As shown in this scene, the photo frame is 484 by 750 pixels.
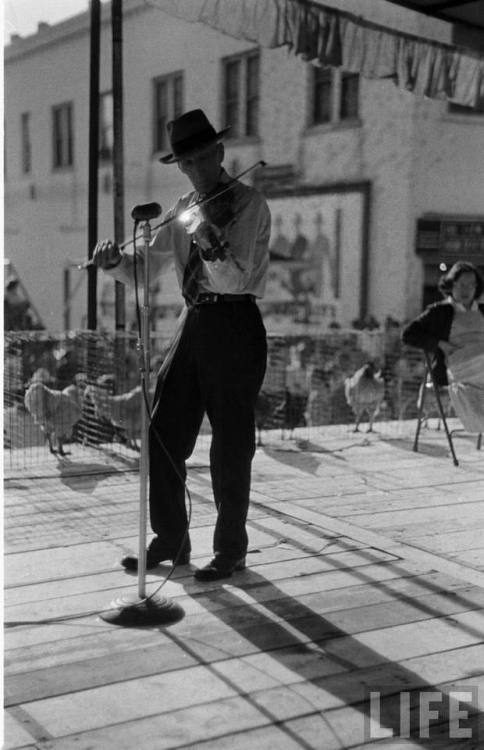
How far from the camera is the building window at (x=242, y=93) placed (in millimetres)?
17391

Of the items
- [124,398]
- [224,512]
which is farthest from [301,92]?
[224,512]

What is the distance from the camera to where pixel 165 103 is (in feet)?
63.4

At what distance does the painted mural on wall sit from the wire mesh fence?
6992 mm

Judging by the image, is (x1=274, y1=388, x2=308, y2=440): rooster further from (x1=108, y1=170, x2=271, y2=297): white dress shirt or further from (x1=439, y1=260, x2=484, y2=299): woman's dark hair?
(x1=108, y1=170, x2=271, y2=297): white dress shirt

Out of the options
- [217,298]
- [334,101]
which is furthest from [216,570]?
[334,101]

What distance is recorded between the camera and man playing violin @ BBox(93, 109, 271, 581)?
3.54 meters

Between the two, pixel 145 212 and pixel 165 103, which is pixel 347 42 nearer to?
pixel 145 212

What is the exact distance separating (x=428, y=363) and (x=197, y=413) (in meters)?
2.88

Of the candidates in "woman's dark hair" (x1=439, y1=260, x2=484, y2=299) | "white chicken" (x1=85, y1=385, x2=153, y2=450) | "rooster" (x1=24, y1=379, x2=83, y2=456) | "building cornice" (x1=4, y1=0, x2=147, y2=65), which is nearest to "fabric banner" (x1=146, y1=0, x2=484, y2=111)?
"woman's dark hair" (x1=439, y1=260, x2=484, y2=299)

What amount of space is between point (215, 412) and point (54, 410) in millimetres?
2942

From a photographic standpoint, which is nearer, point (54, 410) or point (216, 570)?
point (216, 570)

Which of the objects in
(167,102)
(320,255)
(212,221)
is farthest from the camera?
(167,102)

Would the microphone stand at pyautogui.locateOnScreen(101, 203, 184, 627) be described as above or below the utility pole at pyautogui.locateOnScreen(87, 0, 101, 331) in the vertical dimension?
below

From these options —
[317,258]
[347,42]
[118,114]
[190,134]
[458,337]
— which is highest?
[347,42]
